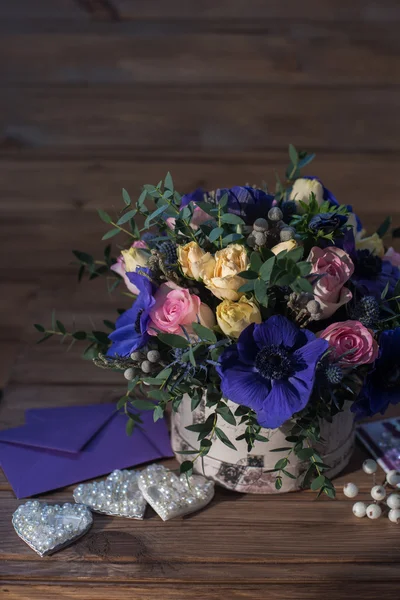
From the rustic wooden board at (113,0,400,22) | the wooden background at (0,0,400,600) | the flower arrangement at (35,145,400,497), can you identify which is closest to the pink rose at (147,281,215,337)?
the flower arrangement at (35,145,400,497)

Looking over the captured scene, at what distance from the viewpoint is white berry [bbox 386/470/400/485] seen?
0.94 metres

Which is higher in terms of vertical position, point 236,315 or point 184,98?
point 236,315

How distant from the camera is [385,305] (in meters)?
0.86

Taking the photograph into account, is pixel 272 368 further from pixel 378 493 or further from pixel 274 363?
pixel 378 493

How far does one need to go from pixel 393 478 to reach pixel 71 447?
1.44ft

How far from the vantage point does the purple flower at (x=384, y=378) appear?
32.3 inches

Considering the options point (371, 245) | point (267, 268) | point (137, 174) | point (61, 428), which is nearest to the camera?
point (267, 268)

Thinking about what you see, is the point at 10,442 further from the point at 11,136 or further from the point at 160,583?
the point at 11,136

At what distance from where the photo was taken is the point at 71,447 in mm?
1011

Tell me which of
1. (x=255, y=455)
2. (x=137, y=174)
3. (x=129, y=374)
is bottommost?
(x=137, y=174)

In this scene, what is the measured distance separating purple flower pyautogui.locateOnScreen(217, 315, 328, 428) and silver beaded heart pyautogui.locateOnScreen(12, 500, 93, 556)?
0.27 metres

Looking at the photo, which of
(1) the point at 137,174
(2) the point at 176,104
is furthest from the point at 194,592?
(2) the point at 176,104

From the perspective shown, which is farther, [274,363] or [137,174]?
[137,174]

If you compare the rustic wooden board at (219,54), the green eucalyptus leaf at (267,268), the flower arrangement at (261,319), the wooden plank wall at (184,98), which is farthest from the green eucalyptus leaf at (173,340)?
the rustic wooden board at (219,54)
